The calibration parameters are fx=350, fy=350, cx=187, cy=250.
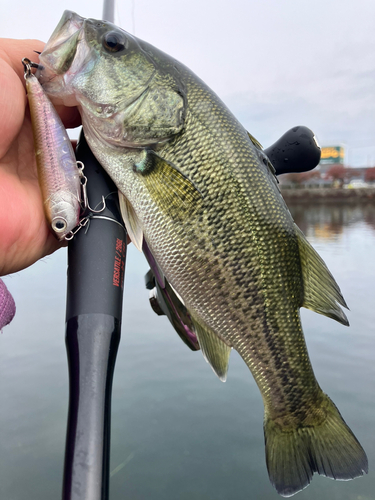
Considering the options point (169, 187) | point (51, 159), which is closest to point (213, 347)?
point (169, 187)

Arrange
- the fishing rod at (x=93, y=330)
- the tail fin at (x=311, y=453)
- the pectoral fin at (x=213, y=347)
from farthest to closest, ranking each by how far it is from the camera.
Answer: the pectoral fin at (x=213, y=347)
the tail fin at (x=311, y=453)
the fishing rod at (x=93, y=330)

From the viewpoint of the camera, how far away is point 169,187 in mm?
1225

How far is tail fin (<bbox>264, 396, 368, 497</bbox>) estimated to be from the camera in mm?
1165

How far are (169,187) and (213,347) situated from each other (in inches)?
23.8

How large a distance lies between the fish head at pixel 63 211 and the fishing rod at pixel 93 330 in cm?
5

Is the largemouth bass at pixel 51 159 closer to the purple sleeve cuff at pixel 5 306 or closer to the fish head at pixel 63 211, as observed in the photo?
the fish head at pixel 63 211

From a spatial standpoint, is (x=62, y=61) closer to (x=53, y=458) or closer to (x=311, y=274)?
(x=311, y=274)

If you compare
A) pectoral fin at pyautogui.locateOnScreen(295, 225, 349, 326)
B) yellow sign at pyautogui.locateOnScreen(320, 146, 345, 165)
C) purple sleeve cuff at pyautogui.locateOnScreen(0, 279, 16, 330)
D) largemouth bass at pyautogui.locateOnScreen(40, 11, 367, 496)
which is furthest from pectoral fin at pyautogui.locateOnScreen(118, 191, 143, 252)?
yellow sign at pyautogui.locateOnScreen(320, 146, 345, 165)

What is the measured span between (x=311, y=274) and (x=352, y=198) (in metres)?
47.1

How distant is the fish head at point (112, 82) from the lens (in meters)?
1.14

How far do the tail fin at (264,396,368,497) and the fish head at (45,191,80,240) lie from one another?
3.37 ft

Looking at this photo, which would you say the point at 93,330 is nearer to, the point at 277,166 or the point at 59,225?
the point at 59,225

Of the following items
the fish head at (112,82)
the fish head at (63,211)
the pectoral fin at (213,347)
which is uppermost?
the fish head at (112,82)

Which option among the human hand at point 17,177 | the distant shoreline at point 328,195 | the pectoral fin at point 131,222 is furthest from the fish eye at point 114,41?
the distant shoreline at point 328,195
